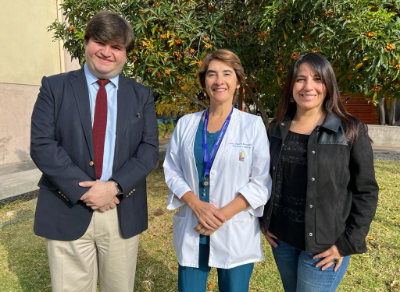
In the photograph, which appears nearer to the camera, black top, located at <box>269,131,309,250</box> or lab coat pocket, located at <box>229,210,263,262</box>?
black top, located at <box>269,131,309,250</box>

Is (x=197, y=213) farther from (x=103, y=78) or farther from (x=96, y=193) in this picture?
A: (x=103, y=78)

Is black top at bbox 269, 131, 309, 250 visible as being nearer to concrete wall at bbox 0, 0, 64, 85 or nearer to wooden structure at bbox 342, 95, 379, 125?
concrete wall at bbox 0, 0, 64, 85

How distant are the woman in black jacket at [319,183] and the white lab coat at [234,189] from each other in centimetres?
11

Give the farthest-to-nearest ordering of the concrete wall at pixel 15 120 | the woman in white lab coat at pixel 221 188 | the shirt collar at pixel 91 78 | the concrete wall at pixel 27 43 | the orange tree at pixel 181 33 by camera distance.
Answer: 1. the concrete wall at pixel 15 120
2. the concrete wall at pixel 27 43
3. the orange tree at pixel 181 33
4. the shirt collar at pixel 91 78
5. the woman in white lab coat at pixel 221 188

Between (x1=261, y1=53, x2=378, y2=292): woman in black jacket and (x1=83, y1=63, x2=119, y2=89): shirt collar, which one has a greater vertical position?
(x1=83, y1=63, x2=119, y2=89): shirt collar

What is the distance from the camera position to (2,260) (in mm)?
4172

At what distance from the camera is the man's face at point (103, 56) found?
2172 mm

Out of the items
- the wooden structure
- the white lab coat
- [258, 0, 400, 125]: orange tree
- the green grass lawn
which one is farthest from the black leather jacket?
the wooden structure

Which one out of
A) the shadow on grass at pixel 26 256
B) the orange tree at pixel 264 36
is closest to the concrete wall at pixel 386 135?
the orange tree at pixel 264 36

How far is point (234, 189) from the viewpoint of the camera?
219 centimetres

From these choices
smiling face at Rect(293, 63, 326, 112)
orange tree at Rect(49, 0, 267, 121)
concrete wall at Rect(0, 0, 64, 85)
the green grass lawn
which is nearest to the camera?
smiling face at Rect(293, 63, 326, 112)

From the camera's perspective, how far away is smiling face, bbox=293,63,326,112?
2059 millimetres

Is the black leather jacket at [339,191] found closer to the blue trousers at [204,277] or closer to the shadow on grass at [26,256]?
the blue trousers at [204,277]

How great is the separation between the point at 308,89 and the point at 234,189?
30.7 inches
